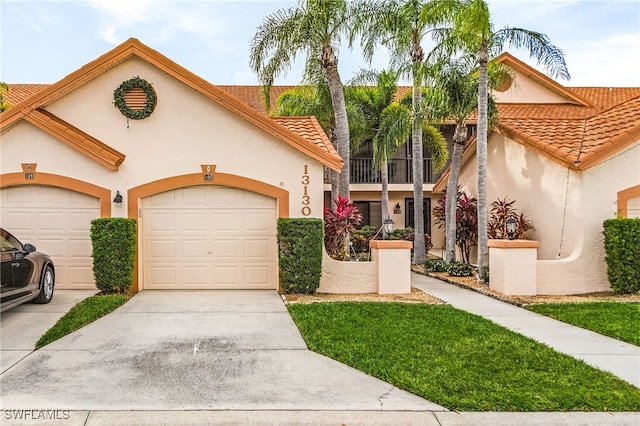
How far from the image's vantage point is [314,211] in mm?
11289

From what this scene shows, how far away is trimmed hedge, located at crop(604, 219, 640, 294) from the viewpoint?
1058cm

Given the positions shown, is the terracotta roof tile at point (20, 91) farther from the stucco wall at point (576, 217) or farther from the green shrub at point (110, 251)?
the stucco wall at point (576, 217)

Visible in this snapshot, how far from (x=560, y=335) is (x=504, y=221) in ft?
21.0

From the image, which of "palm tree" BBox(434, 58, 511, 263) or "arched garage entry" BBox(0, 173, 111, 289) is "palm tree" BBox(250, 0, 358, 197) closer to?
"palm tree" BBox(434, 58, 511, 263)

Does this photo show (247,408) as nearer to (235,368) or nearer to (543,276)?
(235,368)

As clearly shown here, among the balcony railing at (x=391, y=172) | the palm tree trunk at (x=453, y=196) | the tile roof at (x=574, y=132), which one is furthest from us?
the balcony railing at (x=391, y=172)

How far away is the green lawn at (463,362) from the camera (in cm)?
491

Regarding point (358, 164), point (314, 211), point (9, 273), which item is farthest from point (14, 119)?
point (358, 164)

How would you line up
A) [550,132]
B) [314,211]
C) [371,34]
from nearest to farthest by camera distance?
[314,211] < [550,132] < [371,34]

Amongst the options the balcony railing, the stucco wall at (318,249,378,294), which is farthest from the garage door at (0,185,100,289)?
the balcony railing

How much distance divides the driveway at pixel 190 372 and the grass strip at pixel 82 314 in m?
0.22

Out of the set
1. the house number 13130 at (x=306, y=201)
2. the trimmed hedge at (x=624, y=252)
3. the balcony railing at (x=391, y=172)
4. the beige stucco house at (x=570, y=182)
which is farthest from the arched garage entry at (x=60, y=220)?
the balcony railing at (x=391, y=172)

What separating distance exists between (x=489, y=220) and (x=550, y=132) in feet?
10.4

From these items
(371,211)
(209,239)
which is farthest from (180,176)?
(371,211)
